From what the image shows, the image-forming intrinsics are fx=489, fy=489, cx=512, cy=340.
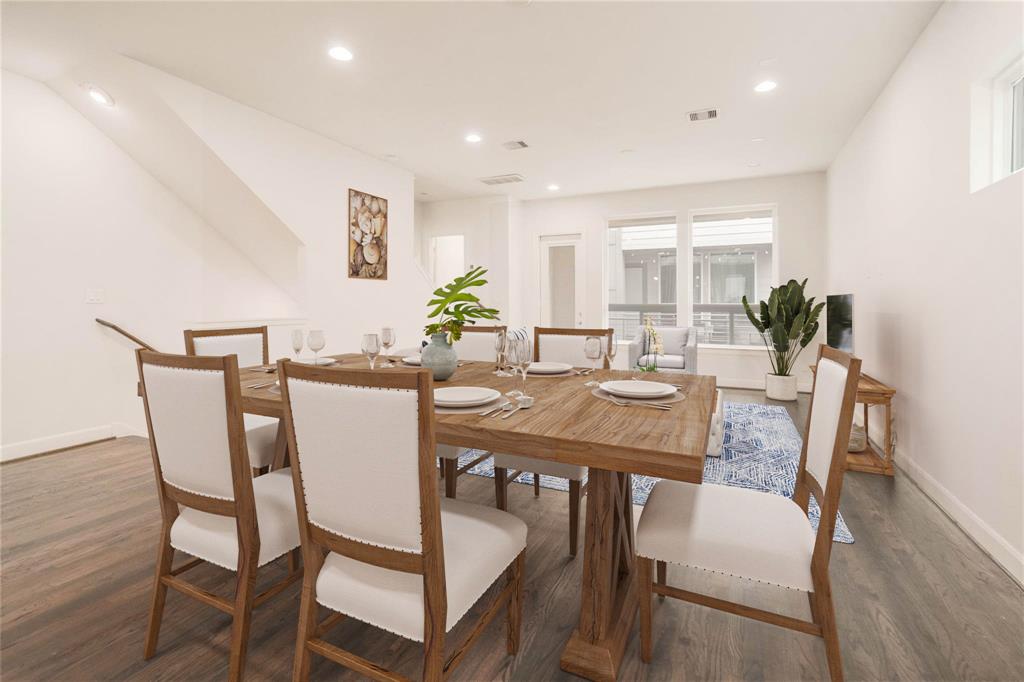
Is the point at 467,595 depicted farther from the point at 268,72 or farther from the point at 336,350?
the point at 336,350

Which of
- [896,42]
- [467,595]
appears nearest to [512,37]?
[896,42]

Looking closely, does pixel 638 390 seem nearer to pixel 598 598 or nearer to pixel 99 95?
pixel 598 598

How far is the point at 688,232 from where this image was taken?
6512mm

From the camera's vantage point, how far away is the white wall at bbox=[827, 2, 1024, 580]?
1949mm

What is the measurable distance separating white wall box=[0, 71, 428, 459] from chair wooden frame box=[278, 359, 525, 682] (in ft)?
10.2

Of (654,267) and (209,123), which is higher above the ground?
(209,123)

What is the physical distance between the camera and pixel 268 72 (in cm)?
327

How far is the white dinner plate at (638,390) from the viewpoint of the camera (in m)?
1.52

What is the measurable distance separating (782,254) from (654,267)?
5.15ft

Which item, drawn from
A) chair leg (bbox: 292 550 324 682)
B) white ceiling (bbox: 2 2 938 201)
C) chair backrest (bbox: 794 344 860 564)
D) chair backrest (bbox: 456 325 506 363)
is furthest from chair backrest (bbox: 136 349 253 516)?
white ceiling (bbox: 2 2 938 201)

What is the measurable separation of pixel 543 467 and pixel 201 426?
1167 millimetres

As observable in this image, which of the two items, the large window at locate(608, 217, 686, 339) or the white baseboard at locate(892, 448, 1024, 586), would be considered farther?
the large window at locate(608, 217, 686, 339)

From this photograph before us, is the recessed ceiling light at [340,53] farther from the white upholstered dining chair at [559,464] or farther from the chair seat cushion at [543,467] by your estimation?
the chair seat cushion at [543,467]

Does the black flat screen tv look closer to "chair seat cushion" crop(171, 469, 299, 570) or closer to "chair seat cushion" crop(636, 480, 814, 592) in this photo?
"chair seat cushion" crop(636, 480, 814, 592)
